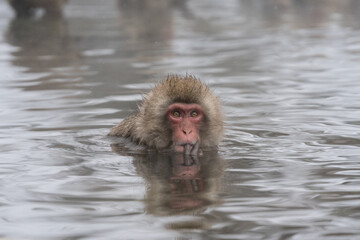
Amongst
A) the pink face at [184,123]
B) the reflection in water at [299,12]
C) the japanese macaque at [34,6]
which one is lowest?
the reflection in water at [299,12]

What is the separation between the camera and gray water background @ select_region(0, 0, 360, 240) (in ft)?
14.8

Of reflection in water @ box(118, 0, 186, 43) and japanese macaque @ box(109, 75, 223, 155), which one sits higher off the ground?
japanese macaque @ box(109, 75, 223, 155)

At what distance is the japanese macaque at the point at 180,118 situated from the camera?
624 cm

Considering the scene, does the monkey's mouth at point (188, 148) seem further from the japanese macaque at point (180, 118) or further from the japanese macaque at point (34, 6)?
the japanese macaque at point (34, 6)

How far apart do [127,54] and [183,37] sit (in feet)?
9.85

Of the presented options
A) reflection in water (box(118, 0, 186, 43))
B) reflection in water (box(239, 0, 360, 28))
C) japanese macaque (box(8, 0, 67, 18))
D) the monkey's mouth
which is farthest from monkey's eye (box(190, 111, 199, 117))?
japanese macaque (box(8, 0, 67, 18))

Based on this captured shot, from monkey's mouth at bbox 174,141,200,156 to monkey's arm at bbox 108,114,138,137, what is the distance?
2.63 feet

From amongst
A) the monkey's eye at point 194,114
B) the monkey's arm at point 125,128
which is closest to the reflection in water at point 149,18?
the monkey's arm at point 125,128

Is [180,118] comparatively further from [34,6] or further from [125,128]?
[34,6]

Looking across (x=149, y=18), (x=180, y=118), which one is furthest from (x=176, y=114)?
(x=149, y=18)

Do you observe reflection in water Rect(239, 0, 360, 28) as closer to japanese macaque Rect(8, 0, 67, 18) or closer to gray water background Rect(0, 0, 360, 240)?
gray water background Rect(0, 0, 360, 240)

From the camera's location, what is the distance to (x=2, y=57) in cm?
1345

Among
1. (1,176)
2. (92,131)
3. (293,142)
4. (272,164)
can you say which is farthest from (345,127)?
(1,176)

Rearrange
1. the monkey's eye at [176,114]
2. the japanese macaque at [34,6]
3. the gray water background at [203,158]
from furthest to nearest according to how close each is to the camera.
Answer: the japanese macaque at [34,6]
the monkey's eye at [176,114]
the gray water background at [203,158]
